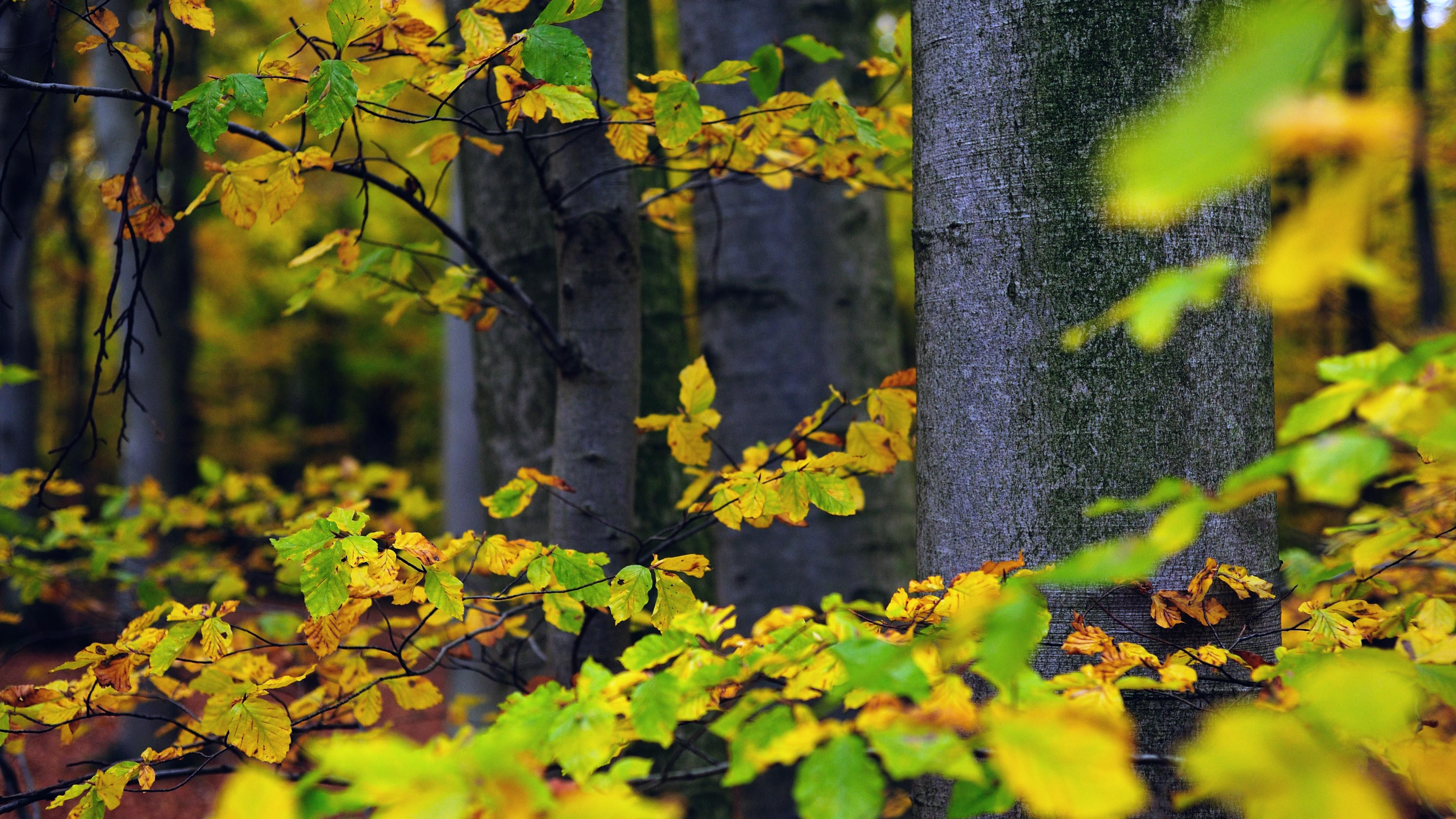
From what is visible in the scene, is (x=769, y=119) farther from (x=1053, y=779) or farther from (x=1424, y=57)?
(x=1424, y=57)

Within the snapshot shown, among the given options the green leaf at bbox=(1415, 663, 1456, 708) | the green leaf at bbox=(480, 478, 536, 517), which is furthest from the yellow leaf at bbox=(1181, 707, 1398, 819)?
the green leaf at bbox=(480, 478, 536, 517)

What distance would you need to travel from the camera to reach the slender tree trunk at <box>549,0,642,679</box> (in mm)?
1754

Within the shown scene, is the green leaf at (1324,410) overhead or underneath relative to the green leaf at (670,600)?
overhead

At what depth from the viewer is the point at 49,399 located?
1145 cm

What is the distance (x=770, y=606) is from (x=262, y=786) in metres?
2.53

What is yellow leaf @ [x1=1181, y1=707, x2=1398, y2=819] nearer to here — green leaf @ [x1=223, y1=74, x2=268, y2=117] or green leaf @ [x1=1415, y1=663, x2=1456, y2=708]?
green leaf @ [x1=1415, y1=663, x2=1456, y2=708]

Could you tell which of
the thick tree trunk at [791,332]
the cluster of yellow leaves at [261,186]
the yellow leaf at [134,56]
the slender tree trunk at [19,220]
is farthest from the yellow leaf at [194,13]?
the slender tree trunk at [19,220]

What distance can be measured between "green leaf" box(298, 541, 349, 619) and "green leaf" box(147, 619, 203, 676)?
24 centimetres

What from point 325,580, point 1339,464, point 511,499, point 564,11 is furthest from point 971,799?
point 564,11

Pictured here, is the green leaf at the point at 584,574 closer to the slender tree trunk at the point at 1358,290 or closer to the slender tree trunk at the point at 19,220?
the slender tree trunk at the point at 19,220

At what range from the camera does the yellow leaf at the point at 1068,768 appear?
0.54 m

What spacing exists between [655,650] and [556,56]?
0.84 meters

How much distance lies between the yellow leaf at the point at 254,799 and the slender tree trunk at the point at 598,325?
1146 mm

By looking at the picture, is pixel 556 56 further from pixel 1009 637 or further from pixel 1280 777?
pixel 1280 777
